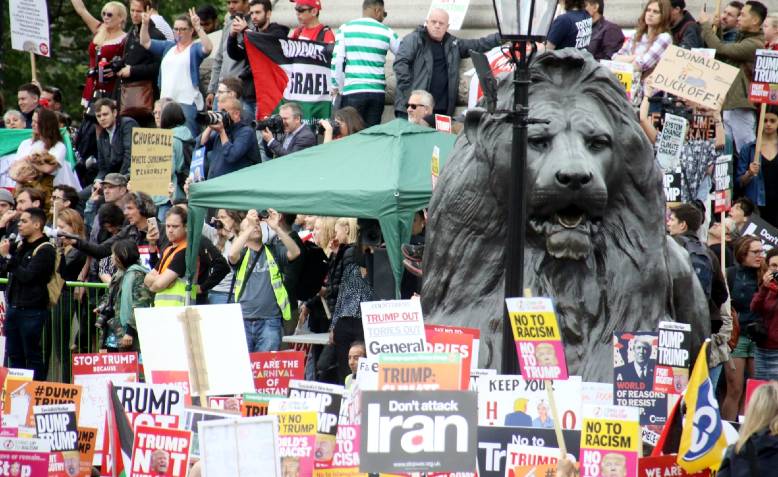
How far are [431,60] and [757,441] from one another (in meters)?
9.54

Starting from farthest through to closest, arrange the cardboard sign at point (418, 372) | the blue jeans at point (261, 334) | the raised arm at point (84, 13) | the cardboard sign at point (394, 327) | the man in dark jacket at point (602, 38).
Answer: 1. the raised arm at point (84, 13)
2. the man in dark jacket at point (602, 38)
3. the blue jeans at point (261, 334)
4. the cardboard sign at point (394, 327)
5. the cardboard sign at point (418, 372)

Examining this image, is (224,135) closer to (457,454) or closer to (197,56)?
(197,56)

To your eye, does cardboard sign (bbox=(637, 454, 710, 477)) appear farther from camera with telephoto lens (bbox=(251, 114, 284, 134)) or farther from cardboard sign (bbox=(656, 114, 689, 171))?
camera with telephoto lens (bbox=(251, 114, 284, 134))

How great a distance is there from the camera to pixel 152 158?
16125mm

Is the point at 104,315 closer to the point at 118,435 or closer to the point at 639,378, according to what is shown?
the point at 118,435

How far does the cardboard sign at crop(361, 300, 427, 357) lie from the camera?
9.38 meters

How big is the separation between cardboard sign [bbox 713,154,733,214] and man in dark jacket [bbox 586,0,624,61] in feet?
7.09

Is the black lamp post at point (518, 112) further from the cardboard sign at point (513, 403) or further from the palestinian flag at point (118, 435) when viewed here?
the palestinian flag at point (118, 435)

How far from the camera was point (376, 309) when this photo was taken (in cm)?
943

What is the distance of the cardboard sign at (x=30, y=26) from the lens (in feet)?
68.2

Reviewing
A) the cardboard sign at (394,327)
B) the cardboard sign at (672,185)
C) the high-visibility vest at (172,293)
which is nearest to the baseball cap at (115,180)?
the high-visibility vest at (172,293)

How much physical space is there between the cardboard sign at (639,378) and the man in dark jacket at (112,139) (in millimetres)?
9335

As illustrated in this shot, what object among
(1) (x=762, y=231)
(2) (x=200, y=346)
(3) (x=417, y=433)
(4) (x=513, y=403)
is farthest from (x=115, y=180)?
(3) (x=417, y=433)

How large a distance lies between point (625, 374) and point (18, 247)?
285 inches
